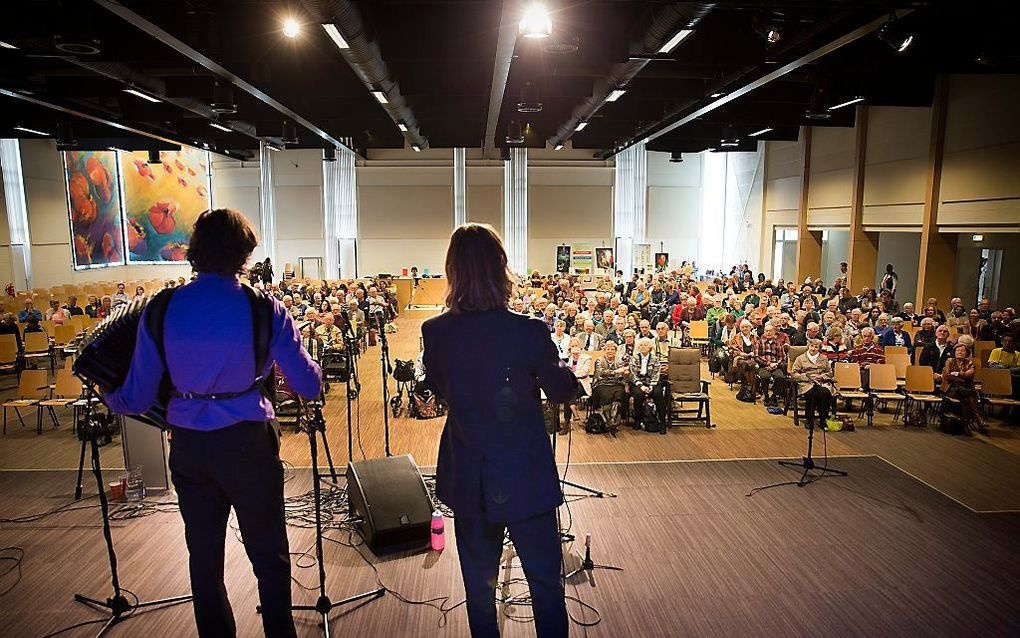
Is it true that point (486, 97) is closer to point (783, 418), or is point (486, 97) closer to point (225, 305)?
point (783, 418)

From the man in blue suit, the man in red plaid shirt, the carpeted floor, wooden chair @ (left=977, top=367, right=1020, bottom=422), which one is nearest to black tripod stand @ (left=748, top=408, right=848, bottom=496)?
the carpeted floor

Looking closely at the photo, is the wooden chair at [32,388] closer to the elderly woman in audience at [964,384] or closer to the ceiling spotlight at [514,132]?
the ceiling spotlight at [514,132]

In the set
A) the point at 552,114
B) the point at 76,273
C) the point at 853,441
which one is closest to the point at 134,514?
the point at 853,441

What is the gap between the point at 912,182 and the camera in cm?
1395

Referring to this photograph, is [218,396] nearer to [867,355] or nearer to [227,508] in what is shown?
[227,508]

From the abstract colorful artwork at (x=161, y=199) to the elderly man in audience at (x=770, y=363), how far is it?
767 inches

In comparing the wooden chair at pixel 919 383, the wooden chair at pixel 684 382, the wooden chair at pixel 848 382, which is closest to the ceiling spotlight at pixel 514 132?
the wooden chair at pixel 684 382

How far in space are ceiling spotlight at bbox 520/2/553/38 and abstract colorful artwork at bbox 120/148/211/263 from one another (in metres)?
19.0

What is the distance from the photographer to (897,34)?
6.67 metres

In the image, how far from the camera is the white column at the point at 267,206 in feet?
78.9

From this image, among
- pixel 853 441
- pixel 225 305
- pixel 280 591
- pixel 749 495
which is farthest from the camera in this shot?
pixel 853 441

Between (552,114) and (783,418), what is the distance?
966 centimetres

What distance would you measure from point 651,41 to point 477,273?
6.40 metres

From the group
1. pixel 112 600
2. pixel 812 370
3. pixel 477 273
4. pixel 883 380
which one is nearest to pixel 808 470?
pixel 812 370
